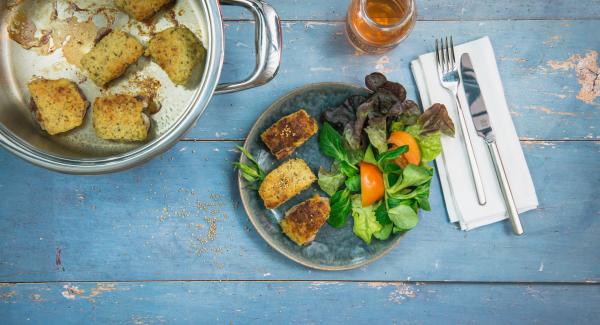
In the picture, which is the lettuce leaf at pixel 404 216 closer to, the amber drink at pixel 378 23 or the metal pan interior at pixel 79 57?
the amber drink at pixel 378 23

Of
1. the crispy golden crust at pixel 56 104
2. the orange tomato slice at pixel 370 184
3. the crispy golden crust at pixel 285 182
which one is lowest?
the orange tomato slice at pixel 370 184

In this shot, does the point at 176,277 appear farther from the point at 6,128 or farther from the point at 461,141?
the point at 461,141

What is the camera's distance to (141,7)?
97 centimetres

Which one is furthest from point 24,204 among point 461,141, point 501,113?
point 501,113

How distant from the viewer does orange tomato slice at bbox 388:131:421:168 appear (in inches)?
40.8

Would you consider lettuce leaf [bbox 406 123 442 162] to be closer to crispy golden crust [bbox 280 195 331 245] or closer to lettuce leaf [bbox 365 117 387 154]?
lettuce leaf [bbox 365 117 387 154]

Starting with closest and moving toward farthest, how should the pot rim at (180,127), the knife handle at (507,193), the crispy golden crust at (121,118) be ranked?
the pot rim at (180,127)
the crispy golden crust at (121,118)
the knife handle at (507,193)

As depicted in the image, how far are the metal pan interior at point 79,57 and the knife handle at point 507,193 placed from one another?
66cm

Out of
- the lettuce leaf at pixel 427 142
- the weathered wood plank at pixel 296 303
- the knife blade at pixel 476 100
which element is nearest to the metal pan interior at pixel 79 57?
the weathered wood plank at pixel 296 303

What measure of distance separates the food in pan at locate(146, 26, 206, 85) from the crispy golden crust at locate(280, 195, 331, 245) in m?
0.35

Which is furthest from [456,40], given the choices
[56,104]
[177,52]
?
[56,104]

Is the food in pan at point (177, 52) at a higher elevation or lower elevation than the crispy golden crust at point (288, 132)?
higher

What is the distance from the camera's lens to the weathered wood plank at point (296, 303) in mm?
1113

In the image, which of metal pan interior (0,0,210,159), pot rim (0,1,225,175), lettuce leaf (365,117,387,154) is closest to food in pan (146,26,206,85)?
metal pan interior (0,0,210,159)
